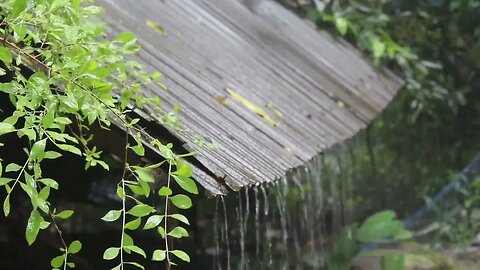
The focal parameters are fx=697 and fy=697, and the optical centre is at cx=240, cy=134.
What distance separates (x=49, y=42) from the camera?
6.22ft

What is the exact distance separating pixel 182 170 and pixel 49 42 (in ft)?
1.68

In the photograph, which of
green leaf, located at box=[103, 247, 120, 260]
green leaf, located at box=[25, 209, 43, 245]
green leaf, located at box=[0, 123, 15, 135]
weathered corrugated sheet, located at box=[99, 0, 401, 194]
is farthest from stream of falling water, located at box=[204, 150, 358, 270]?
green leaf, located at box=[0, 123, 15, 135]

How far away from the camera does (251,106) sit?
122 inches

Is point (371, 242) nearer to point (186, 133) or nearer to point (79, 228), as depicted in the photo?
point (79, 228)

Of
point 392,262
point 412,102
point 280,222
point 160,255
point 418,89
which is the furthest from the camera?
point 412,102

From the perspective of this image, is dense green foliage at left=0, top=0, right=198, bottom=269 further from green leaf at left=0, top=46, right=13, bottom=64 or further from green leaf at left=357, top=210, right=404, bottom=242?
green leaf at left=357, top=210, right=404, bottom=242

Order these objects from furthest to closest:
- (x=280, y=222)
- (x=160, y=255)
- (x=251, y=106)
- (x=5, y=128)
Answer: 1. (x=280, y=222)
2. (x=251, y=106)
3. (x=160, y=255)
4. (x=5, y=128)

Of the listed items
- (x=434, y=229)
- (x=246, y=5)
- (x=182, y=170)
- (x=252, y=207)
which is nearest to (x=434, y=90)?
(x=434, y=229)

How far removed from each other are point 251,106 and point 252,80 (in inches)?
17.8

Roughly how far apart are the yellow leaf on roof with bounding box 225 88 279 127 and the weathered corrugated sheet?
26 mm

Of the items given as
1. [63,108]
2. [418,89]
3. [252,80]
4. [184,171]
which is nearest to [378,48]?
[418,89]

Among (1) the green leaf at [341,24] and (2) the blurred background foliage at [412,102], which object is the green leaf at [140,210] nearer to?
(2) the blurred background foliage at [412,102]

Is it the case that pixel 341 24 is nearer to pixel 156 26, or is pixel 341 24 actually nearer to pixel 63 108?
pixel 156 26

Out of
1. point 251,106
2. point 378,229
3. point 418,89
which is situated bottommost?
point 378,229
